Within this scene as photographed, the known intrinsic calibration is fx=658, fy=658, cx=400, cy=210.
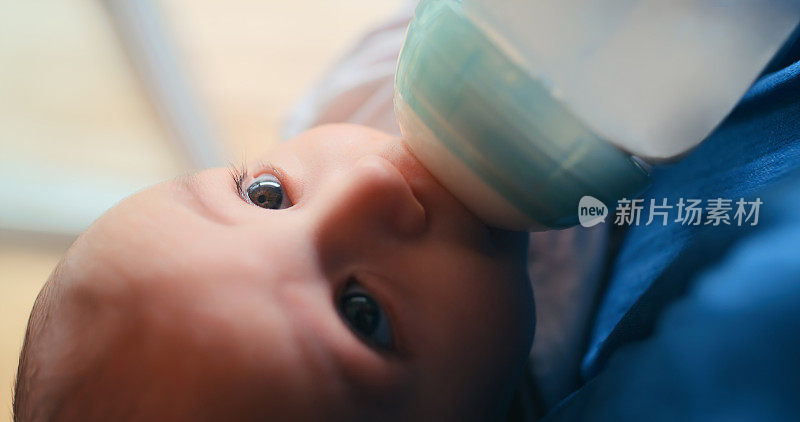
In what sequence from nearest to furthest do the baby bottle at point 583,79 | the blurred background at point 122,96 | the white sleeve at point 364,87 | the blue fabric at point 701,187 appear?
1. the baby bottle at point 583,79
2. the blue fabric at point 701,187
3. the white sleeve at point 364,87
4. the blurred background at point 122,96

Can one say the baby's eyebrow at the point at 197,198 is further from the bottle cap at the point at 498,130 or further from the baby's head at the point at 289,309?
the bottle cap at the point at 498,130

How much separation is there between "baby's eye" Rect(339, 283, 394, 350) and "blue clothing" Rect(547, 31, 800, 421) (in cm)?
17

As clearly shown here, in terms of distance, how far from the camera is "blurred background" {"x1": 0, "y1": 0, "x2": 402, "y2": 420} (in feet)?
4.14

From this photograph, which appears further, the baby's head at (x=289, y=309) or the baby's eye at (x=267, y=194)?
the baby's eye at (x=267, y=194)

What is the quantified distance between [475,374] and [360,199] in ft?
0.54

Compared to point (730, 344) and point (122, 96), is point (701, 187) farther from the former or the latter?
point (122, 96)

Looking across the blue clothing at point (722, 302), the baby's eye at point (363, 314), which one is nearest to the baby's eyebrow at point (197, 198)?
the baby's eye at point (363, 314)

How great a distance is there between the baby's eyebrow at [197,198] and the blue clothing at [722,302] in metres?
0.32

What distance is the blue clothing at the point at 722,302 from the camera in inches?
16.5

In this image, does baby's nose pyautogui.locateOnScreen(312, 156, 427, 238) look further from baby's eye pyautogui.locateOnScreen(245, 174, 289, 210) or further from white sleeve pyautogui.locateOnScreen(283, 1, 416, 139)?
white sleeve pyautogui.locateOnScreen(283, 1, 416, 139)

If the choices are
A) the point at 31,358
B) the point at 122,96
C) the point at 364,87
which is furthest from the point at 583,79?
the point at 122,96

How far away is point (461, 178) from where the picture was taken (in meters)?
0.48

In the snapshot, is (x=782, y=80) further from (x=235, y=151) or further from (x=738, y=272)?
(x=235, y=151)

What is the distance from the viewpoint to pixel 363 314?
0.50 meters
